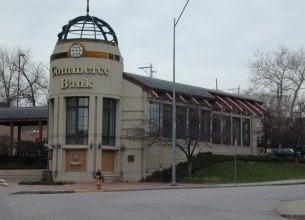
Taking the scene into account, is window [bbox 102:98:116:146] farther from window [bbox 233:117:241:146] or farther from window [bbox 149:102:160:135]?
window [bbox 233:117:241:146]

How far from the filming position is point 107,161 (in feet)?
140

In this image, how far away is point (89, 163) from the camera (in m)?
41.3

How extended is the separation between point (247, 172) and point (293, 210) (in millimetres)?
24234

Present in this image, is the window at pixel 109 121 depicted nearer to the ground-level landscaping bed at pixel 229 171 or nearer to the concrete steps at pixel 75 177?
the concrete steps at pixel 75 177

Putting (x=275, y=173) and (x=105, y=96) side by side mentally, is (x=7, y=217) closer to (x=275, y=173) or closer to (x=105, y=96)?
(x=105, y=96)

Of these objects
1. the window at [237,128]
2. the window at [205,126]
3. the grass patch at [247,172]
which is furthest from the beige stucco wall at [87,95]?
the window at [237,128]

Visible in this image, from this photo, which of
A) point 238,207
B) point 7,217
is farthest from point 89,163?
point 7,217

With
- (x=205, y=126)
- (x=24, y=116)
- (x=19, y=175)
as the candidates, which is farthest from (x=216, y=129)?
(x=24, y=116)

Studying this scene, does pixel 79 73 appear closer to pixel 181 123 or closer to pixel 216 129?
pixel 181 123

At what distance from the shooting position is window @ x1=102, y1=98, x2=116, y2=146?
1683 inches

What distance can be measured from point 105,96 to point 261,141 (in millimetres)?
26327

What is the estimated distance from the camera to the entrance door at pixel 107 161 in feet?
139

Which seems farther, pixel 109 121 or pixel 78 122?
pixel 109 121

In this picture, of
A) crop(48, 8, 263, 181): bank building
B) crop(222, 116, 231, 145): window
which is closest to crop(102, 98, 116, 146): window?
crop(48, 8, 263, 181): bank building
